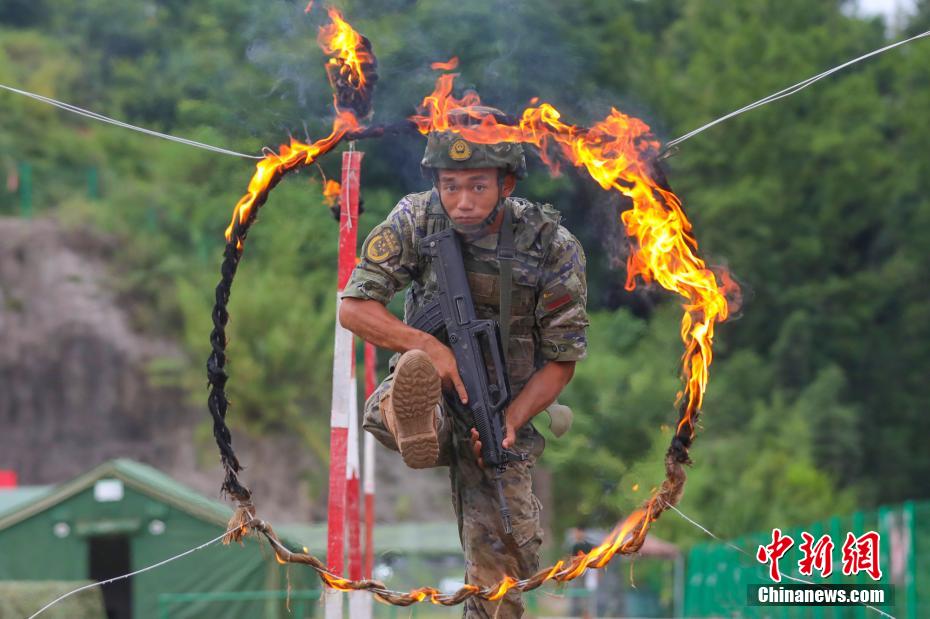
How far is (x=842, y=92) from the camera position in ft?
158

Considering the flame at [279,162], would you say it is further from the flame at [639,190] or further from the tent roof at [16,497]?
the tent roof at [16,497]

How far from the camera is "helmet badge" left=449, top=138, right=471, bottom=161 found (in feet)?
24.8

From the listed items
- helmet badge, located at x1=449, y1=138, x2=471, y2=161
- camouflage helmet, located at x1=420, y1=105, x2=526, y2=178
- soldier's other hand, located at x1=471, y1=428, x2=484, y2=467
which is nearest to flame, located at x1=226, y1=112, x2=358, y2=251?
camouflage helmet, located at x1=420, y1=105, x2=526, y2=178

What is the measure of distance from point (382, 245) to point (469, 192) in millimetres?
498

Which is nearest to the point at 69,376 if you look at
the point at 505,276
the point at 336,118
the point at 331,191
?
the point at 331,191

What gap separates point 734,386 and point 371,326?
37.4m

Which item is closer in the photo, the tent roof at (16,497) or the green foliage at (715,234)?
the tent roof at (16,497)

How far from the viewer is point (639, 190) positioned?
833cm

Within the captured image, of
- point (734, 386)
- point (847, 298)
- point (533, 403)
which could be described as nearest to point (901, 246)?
point (847, 298)

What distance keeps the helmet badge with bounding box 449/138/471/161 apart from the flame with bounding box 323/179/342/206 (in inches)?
125

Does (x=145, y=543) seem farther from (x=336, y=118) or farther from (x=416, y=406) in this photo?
(x=416, y=406)

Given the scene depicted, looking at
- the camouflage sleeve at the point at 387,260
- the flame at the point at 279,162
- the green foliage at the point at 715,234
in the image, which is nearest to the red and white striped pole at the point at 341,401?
the flame at the point at 279,162

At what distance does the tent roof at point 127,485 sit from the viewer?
19.1m

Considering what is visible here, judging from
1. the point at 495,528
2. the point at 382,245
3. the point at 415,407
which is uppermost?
the point at 382,245
